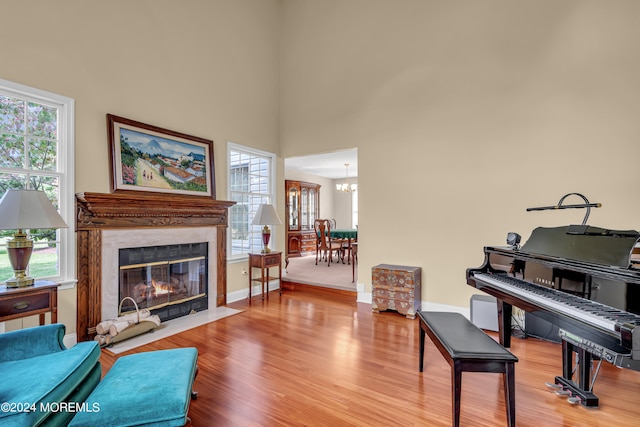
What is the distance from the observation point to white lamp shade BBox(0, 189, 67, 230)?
2160 mm

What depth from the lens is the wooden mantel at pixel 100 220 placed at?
290cm

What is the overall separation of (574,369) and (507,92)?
2.87 m

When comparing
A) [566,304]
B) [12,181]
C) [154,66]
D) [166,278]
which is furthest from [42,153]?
[566,304]

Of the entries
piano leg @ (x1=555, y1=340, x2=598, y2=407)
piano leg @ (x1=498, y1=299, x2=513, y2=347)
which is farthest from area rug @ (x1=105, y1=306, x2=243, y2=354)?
piano leg @ (x1=555, y1=340, x2=598, y2=407)

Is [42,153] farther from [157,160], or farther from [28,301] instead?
[28,301]

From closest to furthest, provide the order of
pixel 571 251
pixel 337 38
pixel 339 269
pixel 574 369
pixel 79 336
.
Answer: pixel 571 251 → pixel 574 369 → pixel 79 336 → pixel 337 38 → pixel 339 269

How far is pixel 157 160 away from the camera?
3.57 meters

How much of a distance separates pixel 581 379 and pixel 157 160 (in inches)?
172

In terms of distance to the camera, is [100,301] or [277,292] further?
[277,292]

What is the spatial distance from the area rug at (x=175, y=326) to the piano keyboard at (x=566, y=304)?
304 cm

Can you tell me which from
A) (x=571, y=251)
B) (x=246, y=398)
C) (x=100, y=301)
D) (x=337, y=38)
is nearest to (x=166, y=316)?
(x=100, y=301)

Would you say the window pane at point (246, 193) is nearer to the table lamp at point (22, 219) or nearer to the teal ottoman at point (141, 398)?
the table lamp at point (22, 219)

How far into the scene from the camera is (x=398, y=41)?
13.8ft

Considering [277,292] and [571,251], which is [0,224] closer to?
[277,292]
